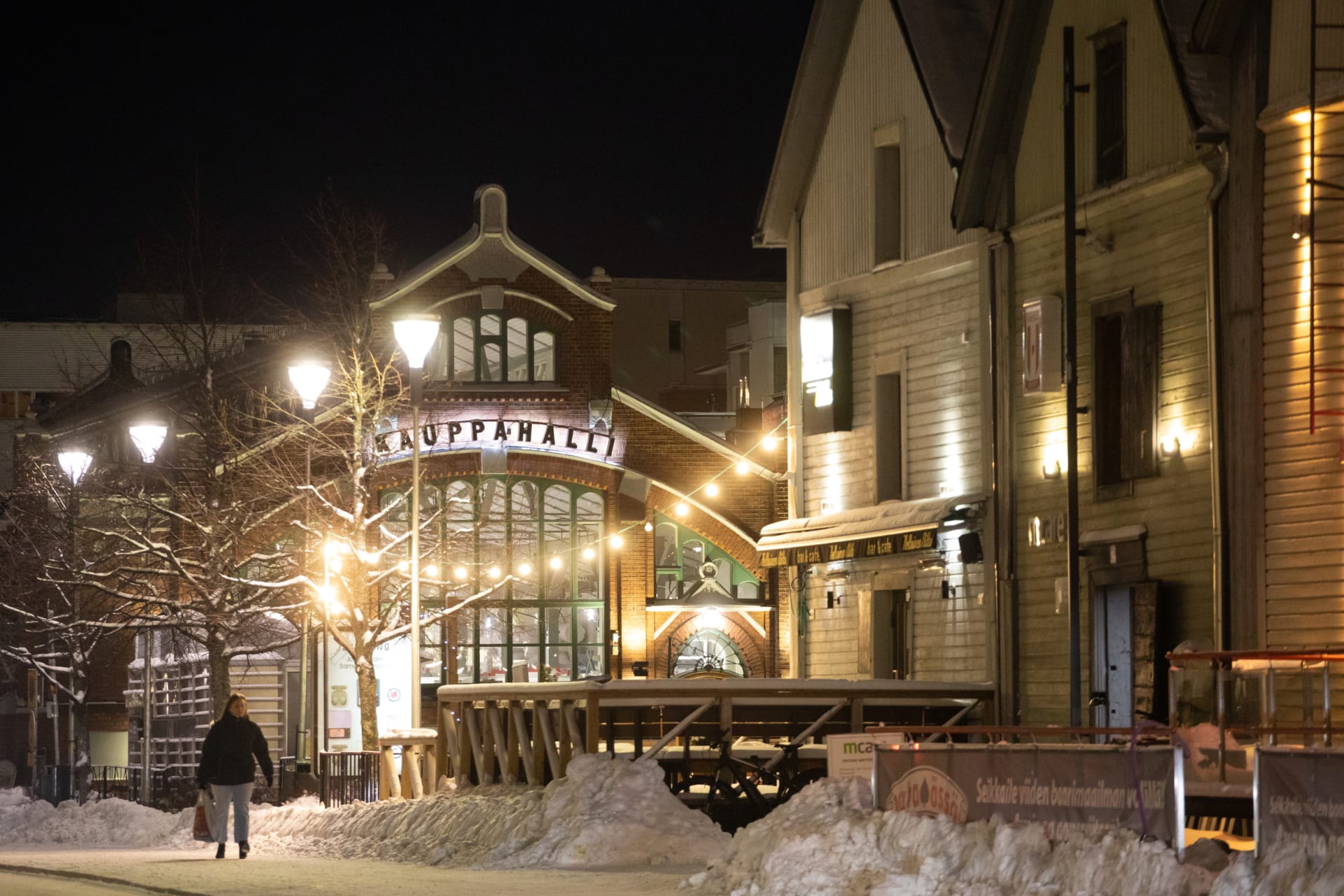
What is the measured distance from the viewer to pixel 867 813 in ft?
49.6

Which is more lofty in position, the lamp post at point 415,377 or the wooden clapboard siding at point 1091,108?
the wooden clapboard siding at point 1091,108

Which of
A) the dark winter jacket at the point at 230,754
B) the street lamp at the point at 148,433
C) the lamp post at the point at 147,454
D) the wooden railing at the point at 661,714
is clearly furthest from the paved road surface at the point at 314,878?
the lamp post at the point at 147,454

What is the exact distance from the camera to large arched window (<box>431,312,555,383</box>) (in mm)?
43562

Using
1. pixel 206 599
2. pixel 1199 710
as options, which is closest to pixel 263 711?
pixel 206 599

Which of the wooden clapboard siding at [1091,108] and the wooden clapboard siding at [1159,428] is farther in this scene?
the wooden clapboard siding at [1091,108]

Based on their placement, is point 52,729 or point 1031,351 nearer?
point 1031,351

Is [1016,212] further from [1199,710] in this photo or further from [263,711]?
[263,711]

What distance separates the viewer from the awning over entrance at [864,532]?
2708cm

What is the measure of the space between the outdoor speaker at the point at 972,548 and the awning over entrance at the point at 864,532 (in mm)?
285

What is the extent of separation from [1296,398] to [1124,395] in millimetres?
4221

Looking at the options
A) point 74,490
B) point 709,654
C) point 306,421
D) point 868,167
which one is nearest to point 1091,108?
point 868,167

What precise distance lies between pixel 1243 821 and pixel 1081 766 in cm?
339

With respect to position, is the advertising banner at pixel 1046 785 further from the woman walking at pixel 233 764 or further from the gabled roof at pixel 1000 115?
the gabled roof at pixel 1000 115

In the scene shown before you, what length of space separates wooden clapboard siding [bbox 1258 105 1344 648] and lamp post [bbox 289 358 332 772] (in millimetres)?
12202
